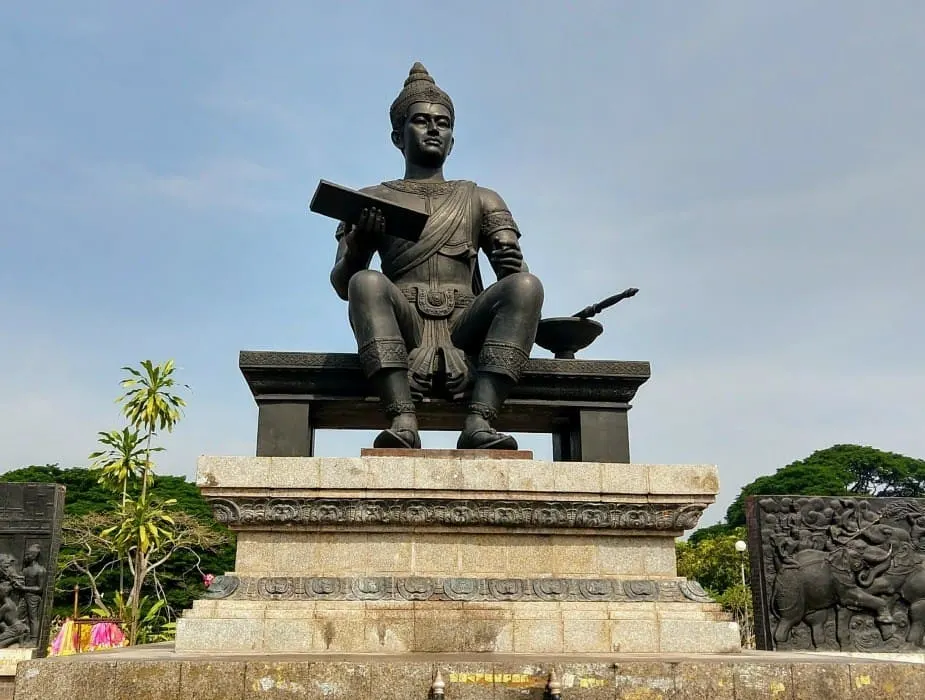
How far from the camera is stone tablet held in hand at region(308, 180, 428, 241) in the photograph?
613cm

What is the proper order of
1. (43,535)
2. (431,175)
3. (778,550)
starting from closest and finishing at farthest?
(431,175), (778,550), (43,535)

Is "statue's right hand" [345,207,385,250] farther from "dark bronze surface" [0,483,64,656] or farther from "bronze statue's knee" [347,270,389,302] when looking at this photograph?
"dark bronze surface" [0,483,64,656]

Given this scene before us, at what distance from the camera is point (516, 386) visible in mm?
6477

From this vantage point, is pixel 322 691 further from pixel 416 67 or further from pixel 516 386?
pixel 416 67

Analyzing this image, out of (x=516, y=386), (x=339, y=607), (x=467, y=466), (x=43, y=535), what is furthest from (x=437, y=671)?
(x=43, y=535)

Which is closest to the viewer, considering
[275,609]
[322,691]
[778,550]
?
[322,691]

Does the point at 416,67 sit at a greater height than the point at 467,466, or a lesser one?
greater

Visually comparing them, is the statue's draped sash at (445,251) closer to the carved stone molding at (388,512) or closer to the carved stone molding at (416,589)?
the carved stone molding at (388,512)

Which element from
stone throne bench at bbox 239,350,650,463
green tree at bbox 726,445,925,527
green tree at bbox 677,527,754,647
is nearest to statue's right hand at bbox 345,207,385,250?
stone throne bench at bbox 239,350,650,463

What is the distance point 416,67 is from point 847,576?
8348 millimetres

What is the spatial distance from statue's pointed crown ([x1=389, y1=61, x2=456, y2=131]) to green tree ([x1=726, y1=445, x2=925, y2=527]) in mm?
41252

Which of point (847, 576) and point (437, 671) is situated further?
point (847, 576)

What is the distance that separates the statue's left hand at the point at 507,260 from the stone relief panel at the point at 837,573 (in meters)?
6.03

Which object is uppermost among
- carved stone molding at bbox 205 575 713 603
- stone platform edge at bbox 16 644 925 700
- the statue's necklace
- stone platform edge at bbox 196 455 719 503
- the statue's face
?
the statue's face
